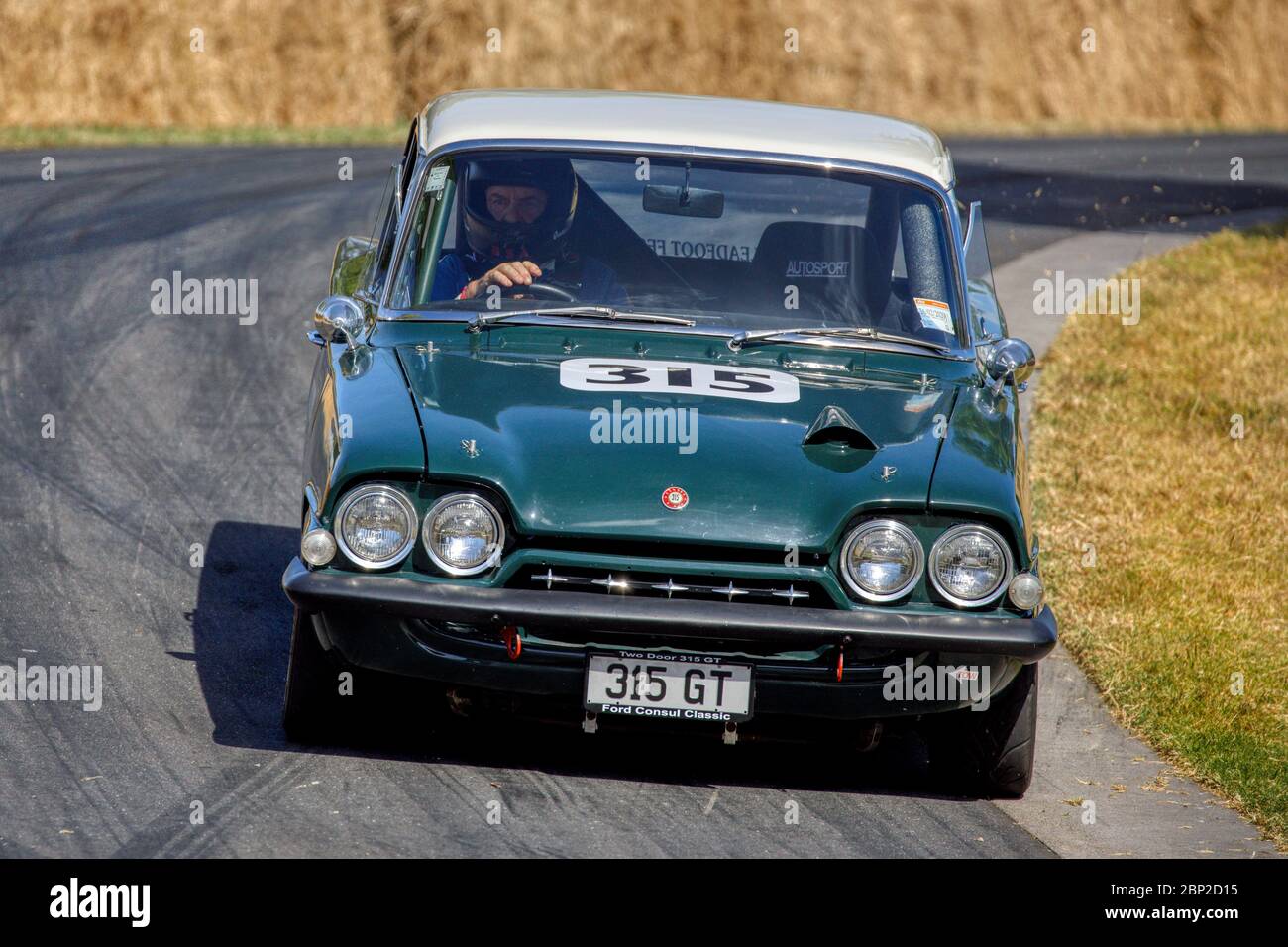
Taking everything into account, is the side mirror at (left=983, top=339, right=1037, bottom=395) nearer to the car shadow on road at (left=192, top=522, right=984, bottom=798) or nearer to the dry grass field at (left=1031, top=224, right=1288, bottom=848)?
the car shadow on road at (left=192, top=522, right=984, bottom=798)

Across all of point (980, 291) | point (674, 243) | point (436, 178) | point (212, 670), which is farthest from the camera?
point (980, 291)

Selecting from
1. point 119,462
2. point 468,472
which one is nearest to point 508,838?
point 468,472

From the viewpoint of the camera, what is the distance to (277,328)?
10570mm

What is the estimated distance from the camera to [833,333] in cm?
568

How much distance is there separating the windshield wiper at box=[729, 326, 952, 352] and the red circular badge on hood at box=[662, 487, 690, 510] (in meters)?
0.96

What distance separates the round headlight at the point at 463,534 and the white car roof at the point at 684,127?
180cm

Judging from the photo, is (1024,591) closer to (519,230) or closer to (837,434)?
(837,434)

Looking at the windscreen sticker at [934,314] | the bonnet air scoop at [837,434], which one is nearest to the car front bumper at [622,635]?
the bonnet air scoop at [837,434]

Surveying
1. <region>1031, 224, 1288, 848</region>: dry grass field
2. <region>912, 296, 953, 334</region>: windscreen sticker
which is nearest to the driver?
<region>912, 296, 953, 334</region>: windscreen sticker

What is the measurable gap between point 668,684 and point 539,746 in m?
0.78

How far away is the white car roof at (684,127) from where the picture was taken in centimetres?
609

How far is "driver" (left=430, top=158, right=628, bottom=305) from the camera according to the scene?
590 cm

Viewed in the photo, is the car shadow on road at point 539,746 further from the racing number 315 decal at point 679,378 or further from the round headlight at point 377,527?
the racing number 315 decal at point 679,378

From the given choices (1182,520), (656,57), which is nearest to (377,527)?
(1182,520)
